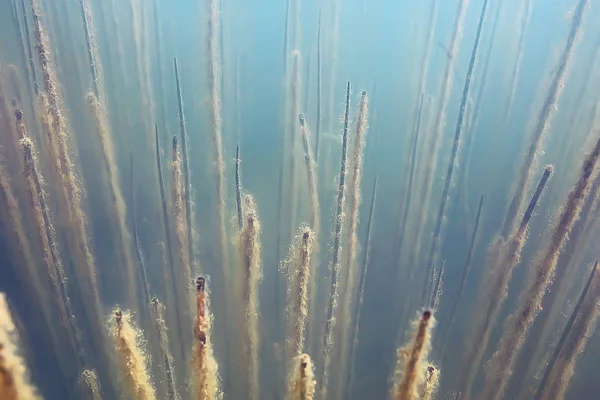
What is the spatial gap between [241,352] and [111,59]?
11.3 feet

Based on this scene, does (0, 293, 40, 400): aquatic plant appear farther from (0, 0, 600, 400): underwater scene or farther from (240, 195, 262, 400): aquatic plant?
(240, 195, 262, 400): aquatic plant

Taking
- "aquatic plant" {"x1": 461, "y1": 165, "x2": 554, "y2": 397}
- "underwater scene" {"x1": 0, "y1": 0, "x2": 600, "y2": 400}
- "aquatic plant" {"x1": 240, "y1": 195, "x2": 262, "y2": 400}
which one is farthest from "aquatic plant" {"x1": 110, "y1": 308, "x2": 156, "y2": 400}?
"aquatic plant" {"x1": 461, "y1": 165, "x2": 554, "y2": 397}

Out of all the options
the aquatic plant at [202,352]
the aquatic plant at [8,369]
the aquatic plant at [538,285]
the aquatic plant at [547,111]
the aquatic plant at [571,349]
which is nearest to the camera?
the aquatic plant at [8,369]

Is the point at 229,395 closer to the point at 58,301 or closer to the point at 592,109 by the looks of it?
the point at 58,301

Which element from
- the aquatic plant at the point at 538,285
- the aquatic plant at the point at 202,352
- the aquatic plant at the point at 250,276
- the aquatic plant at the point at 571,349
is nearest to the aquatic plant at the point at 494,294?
the aquatic plant at the point at 538,285

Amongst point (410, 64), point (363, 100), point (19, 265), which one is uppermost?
point (410, 64)

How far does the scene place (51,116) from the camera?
281 centimetres

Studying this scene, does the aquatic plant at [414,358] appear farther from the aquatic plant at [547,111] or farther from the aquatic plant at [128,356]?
the aquatic plant at [547,111]

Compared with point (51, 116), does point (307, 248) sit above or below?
below

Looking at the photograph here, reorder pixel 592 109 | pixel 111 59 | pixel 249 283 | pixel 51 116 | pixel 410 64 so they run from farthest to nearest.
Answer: pixel 410 64 → pixel 111 59 → pixel 592 109 → pixel 51 116 → pixel 249 283

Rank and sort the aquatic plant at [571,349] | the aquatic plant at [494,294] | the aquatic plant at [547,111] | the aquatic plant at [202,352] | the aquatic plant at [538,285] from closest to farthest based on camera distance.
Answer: the aquatic plant at [202,352]
the aquatic plant at [538,285]
the aquatic plant at [571,349]
the aquatic plant at [494,294]
the aquatic plant at [547,111]

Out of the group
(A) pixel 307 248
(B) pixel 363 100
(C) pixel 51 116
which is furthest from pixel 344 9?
(A) pixel 307 248

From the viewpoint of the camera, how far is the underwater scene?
2.76 metres

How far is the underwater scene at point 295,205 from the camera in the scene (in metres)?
2.76
